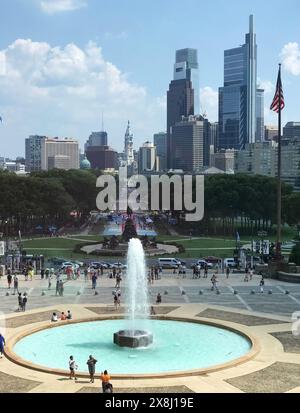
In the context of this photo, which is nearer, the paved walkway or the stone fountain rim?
the stone fountain rim

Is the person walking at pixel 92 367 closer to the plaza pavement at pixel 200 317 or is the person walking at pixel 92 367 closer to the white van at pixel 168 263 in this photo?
the plaza pavement at pixel 200 317

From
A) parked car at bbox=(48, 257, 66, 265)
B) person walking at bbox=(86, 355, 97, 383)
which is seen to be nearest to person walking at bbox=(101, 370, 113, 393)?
person walking at bbox=(86, 355, 97, 383)

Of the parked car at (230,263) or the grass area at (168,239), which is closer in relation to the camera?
the parked car at (230,263)

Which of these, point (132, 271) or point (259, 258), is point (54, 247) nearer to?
point (259, 258)

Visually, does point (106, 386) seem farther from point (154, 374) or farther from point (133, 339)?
point (133, 339)

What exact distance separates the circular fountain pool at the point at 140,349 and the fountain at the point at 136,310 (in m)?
0.44

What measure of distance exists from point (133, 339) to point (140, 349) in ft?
1.99

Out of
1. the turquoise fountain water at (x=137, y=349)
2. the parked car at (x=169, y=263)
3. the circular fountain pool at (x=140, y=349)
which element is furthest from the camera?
the parked car at (x=169, y=263)

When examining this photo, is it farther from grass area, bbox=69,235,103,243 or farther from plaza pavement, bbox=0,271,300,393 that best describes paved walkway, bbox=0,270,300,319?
grass area, bbox=69,235,103,243

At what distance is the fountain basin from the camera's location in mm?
30984

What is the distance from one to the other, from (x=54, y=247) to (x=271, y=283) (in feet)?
127

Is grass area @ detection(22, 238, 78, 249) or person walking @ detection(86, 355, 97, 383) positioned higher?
grass area @ detection(22, 238, 78, 249)

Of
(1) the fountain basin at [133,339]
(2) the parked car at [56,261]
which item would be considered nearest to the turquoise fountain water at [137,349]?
(1) the fountain basin at [133,339]

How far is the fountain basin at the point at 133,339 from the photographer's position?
3098 cm
